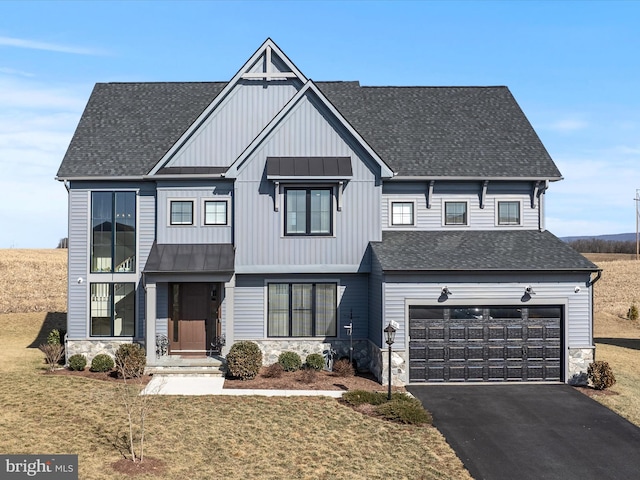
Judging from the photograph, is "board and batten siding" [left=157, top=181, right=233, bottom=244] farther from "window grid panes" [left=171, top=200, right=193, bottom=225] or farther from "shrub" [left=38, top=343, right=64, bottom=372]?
"shrub" [left=38, top=343, right=64, bottom=372]

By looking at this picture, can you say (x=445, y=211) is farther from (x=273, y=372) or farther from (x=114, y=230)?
(x=114, y=230)

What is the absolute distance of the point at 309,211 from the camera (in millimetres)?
21891

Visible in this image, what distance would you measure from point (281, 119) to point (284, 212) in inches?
144

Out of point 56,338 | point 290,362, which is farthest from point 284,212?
point 56,338

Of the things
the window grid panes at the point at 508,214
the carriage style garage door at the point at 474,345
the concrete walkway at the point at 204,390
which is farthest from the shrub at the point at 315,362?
the window grid panes at the point at 508,214

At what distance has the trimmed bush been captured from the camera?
71.1 feet

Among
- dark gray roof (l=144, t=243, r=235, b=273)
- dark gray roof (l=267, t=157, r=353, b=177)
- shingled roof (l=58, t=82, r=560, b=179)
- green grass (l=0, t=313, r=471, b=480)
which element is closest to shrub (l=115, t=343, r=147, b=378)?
green grass (l=0, t=313, r=471, b=480)

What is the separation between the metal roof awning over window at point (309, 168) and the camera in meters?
21.2

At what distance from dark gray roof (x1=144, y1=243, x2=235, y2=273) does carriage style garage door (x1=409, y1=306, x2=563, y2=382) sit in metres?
7.39

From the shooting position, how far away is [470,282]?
65.8 feet

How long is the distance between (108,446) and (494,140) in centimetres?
1948

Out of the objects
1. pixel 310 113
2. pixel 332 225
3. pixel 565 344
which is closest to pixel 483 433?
pixel 565 344

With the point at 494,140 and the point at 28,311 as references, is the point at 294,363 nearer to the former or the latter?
the point at 494,140
